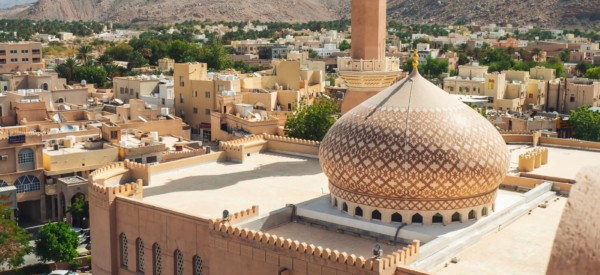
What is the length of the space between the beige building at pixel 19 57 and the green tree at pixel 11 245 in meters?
38.0

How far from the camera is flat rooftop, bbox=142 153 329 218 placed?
49.3ft

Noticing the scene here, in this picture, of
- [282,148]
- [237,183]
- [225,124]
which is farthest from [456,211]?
[225,124]

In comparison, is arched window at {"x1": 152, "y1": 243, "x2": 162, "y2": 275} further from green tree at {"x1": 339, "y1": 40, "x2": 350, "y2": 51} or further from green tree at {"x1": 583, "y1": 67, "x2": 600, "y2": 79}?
green tree at {"x1": 339, "y1": 40, "x2": 350, "y2": 51}

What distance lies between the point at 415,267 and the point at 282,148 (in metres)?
9.67

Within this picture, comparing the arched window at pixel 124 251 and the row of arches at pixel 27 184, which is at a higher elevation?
the arched window at pixel 124 251

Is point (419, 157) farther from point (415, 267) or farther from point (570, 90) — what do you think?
point (570, 90)

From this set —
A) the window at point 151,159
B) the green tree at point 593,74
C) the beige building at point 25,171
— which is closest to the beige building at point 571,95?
the green tree at point 593,74

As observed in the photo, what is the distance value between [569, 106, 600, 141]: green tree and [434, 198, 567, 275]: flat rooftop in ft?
70.6

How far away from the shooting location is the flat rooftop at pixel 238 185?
49.3ft

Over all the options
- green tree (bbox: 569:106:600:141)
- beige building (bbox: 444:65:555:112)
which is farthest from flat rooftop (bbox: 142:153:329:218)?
beige building (bbox: 444:65:555:112)

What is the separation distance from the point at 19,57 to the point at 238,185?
45531 mm

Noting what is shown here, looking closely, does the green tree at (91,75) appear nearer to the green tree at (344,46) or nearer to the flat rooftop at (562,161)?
the green tree at (344,46)

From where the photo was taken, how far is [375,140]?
1270cm

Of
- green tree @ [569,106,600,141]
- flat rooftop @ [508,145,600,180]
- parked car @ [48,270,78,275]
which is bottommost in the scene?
parked car @ [48,270,78,275]
